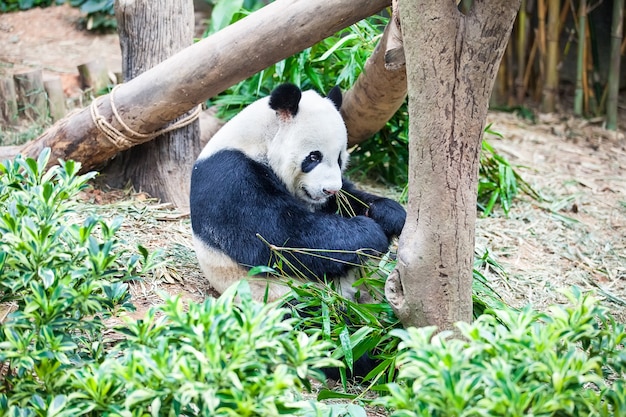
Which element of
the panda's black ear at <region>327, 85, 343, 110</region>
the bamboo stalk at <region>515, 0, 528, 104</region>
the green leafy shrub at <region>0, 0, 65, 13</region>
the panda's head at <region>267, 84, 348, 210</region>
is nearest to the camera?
the panda's head at <region>267, 84, 348, 210</region>

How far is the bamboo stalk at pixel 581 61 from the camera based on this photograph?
248 inches

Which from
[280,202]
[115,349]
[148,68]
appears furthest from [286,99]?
[115,349]

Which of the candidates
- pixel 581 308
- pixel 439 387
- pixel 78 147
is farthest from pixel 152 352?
pixel 78 147

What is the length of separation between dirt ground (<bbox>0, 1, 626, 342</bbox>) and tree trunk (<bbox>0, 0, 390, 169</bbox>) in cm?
41

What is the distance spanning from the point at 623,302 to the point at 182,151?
2.60m

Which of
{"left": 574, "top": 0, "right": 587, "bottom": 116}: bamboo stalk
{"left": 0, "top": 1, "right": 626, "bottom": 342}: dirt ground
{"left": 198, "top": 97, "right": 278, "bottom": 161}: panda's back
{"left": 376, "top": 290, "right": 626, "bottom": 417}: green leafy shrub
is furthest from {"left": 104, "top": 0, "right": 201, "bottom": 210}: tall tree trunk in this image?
{"left": 574, "top": 0, "right": 587, "bottom": 116}: bamboo stalk

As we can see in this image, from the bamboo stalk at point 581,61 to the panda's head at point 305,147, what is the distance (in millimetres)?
3857

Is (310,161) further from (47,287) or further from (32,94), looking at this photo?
(32,94)

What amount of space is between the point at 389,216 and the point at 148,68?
1.72 metres

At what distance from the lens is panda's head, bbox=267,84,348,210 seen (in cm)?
328

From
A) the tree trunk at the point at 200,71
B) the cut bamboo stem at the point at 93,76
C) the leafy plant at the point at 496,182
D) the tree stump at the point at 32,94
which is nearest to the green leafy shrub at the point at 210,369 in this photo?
the tree trunk at the point at 200,71

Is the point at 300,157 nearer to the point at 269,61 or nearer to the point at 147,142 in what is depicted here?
the point at 269,61

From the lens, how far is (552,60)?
6461 millimetres

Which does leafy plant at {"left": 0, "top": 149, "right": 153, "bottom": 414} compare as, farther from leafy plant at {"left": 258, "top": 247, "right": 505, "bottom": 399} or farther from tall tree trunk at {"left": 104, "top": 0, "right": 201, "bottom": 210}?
tall tree trunk at {"left": 104, "top": 0, "right": 201, "bottom": 210}
